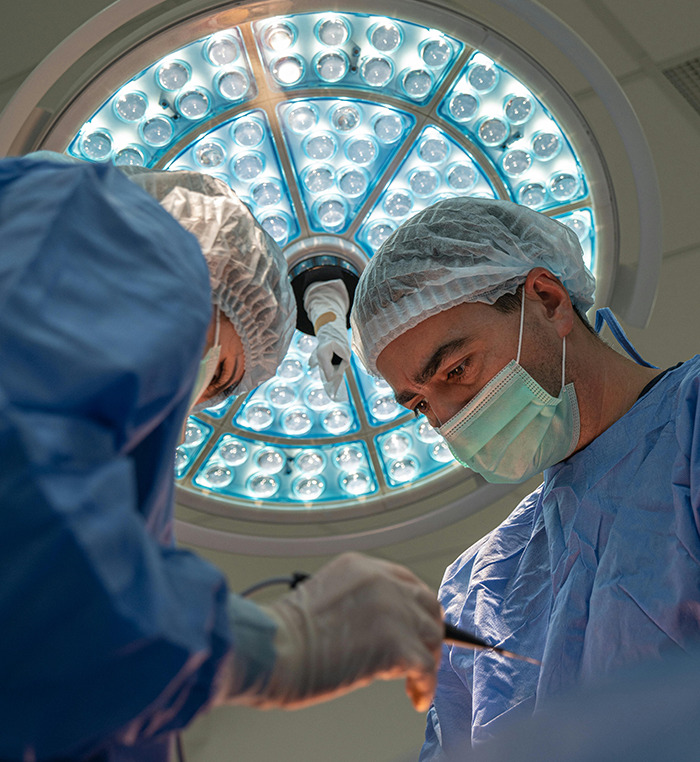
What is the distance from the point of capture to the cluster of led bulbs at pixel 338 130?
5.42 feet

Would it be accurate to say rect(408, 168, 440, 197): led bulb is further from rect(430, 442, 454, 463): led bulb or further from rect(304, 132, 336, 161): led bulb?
rect(430, 442, 454, 463): led bulb

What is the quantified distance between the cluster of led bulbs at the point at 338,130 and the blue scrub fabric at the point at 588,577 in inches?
21.3

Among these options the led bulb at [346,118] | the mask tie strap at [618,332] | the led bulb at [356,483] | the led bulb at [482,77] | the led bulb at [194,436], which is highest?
the led bulb at [482,77]

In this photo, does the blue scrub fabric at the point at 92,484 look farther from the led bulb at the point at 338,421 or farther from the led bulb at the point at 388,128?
the led bulb at the point at 338,421

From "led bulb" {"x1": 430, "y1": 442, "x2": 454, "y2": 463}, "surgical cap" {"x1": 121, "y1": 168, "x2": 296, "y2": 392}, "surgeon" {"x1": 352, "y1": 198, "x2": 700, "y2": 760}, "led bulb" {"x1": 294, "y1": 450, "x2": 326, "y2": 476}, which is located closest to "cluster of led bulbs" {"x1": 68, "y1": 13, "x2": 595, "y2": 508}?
"surgeon" {"x1": 352, "y1": 198, "x2": 700, "y2": 760}

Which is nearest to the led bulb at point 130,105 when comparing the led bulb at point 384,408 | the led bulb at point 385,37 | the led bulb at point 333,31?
the led bulb at point 333,31

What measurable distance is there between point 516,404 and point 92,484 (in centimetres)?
124

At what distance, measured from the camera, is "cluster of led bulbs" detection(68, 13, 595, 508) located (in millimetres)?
1653

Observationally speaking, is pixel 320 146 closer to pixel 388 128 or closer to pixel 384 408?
pixel 388 128

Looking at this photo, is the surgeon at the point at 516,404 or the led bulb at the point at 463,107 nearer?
the surgeon at the point at 516,404

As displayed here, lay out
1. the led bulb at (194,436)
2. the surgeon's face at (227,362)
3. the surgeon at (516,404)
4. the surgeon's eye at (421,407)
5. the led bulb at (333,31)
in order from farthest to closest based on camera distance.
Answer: the led bulb at (194,436) < the surgeon's eye at (421,407) < the led bulb at (333,31) < the surgeon at (516,404) < the surgeon's face at (227,362)

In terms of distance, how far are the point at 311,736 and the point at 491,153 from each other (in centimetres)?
215

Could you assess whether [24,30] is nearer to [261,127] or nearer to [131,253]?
[261,127]

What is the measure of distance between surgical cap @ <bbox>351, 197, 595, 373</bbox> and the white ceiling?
9.6 inches
